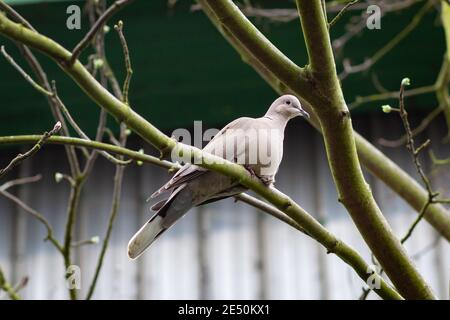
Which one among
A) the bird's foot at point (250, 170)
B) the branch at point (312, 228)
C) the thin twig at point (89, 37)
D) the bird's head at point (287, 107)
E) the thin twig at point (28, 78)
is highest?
the thin twig at point (28, 78)

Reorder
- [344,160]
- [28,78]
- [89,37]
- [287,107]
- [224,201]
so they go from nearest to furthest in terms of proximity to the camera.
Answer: [89,37] < [344,160] < [28,78] < [287,107] < [224,201]

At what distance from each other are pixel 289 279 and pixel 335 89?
407 centimetres

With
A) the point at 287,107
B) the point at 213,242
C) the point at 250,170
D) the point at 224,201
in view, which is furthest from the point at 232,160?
the point at 213,242

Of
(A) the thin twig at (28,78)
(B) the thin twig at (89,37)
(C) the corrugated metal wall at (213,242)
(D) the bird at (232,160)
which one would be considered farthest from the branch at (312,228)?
(C) the corrugated metal wall at (213,242)

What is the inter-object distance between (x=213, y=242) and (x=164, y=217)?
377 centimetres

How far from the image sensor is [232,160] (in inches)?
95.1

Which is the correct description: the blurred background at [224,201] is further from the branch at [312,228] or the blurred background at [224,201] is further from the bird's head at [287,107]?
the branch at [312,228]

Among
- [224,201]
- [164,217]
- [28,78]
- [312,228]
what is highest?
[224,201]

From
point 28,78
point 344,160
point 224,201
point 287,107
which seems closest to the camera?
point 344,160

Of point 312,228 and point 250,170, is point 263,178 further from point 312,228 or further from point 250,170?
point 312,228

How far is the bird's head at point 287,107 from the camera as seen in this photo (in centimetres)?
250

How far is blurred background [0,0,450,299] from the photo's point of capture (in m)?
5.39

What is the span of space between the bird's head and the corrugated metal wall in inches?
133
